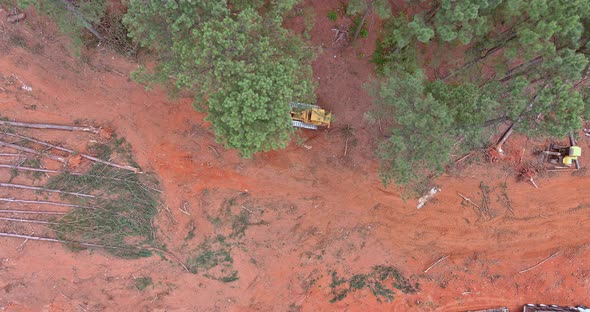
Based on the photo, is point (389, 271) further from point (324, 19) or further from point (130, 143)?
point (130, 143)

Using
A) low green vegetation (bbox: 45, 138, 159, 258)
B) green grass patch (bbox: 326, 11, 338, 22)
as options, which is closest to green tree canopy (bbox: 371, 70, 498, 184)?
green grass patch (bbox: 326, 11, 338, 22)

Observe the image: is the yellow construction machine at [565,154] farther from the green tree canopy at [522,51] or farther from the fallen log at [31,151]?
the fallen log at [31,151]

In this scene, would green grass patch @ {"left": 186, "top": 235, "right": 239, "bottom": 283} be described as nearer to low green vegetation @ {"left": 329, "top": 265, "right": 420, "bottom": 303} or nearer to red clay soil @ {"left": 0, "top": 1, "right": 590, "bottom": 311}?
red clay soil @ {"left": 0, "top": 1, "right": 590, "bottom": 311}

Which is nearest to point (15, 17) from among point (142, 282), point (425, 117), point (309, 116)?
point (142, 282)

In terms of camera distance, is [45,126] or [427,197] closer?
[45,126]

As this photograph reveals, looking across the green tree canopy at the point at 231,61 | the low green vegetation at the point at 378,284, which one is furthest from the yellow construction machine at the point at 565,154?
the green tree canopy at the point at 231,61

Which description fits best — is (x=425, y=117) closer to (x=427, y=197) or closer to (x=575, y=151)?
(x=427, y=197)
